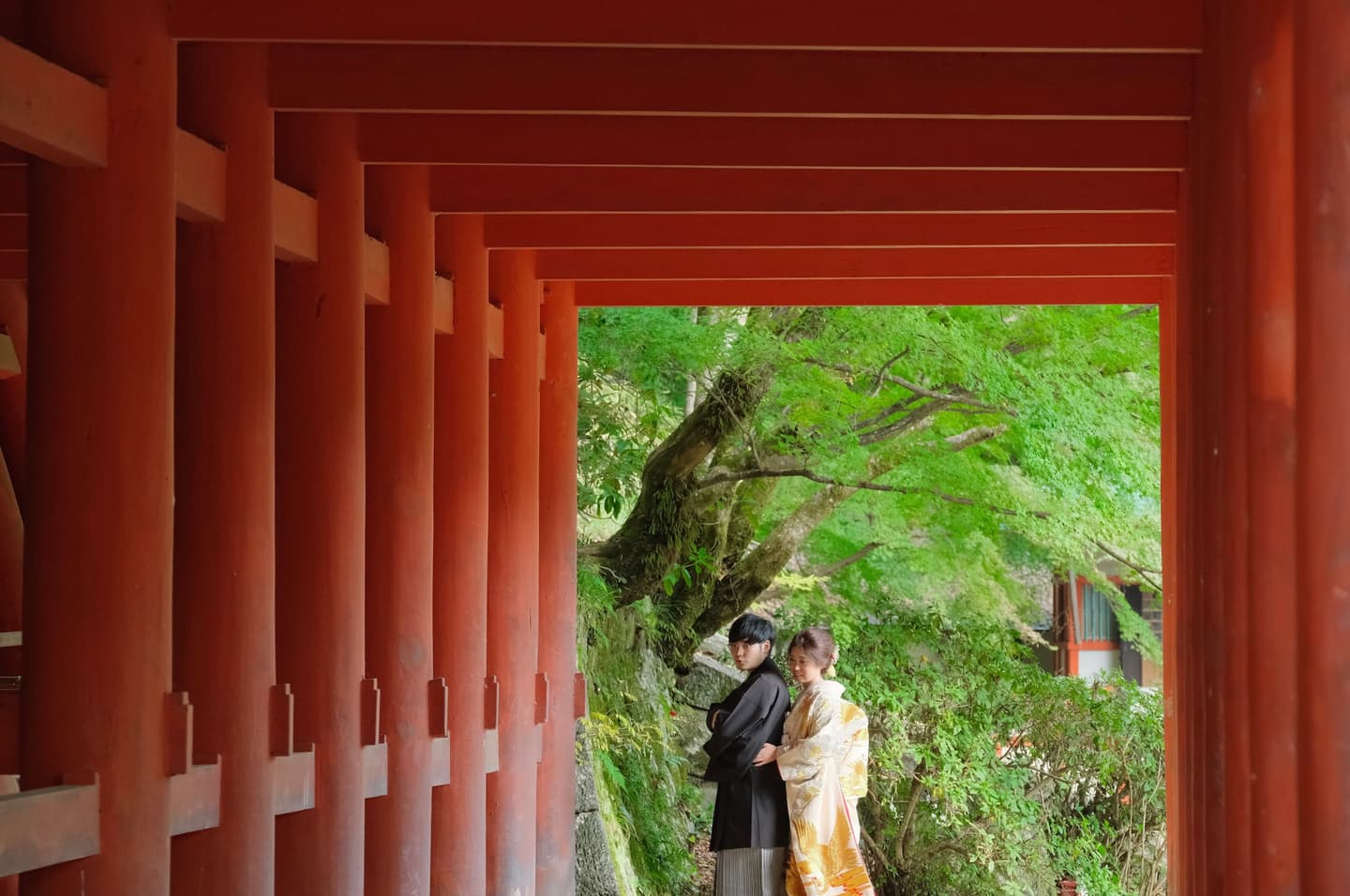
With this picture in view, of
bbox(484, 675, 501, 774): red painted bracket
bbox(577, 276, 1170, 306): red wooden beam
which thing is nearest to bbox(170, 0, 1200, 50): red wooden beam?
bbox(484, 675, 501, 774): red painted bracket

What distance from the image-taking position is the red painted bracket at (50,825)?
11.4 feet

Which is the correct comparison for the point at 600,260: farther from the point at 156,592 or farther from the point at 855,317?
the point at 156,592

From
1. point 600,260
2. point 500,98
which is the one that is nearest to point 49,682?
point 500,98

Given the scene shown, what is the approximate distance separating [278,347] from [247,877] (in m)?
1.76

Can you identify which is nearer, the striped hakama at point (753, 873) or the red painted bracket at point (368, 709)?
the red painted bracket at point (368, 709)

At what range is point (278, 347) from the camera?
17.6 ft

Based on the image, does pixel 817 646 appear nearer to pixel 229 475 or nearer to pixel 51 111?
pixel 229 475

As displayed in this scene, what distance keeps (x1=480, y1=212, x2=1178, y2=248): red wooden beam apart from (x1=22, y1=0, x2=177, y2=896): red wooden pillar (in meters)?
3.07

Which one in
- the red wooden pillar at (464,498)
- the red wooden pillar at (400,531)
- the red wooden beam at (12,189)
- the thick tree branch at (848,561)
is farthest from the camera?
the thick tree branch at (848,561)

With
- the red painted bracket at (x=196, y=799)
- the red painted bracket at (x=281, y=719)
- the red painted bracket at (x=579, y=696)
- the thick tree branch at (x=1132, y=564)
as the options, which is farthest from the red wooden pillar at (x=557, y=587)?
the thick tree branch at (x=1132, y=564)

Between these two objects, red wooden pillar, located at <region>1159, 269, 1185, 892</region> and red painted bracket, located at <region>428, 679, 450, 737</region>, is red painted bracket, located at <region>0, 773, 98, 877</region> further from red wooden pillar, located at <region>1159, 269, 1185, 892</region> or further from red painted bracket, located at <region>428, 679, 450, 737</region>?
red wooden pillar, located at <region>1159, 269, 1185, 892</region>

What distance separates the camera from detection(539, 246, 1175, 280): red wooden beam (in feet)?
24.0

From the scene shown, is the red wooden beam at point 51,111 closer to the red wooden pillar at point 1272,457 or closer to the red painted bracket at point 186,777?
the red painted bracket at point 186,777

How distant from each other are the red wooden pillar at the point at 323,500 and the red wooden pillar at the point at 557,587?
273 centimetres
